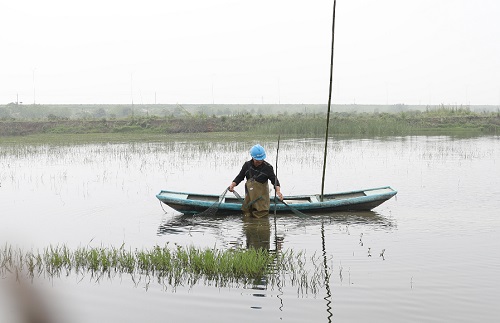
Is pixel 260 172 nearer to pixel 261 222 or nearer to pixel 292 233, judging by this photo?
pixel 261 222

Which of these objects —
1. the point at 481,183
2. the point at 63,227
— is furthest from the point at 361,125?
the point at 63,227

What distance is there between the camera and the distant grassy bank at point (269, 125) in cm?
3941

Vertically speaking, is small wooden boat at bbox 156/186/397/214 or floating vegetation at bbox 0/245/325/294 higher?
small wooden boat at bbox 156/186/397/214

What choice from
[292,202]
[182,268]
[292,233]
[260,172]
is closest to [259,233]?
[292,233]

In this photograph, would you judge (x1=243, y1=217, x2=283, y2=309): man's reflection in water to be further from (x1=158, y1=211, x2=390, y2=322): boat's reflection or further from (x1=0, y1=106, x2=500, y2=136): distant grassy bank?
(x1=0, y1=106, x2=500, y2=136): distant grassy bank

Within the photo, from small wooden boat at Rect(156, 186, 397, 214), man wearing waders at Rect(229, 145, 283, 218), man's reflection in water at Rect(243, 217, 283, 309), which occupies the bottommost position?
man's reflection in water at Rect(243, 217, 283, 309)

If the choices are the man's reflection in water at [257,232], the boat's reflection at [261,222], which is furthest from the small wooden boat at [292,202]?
the man's reflection in water at [257,232]

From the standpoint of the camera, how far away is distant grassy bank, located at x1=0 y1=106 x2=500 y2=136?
3941cm

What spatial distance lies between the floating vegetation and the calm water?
168 mm

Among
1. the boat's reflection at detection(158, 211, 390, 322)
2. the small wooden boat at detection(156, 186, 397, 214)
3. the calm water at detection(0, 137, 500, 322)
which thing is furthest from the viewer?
the small wooden boat at detection(156, 186, 397, 214)

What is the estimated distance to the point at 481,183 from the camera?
A: 55.3 feet

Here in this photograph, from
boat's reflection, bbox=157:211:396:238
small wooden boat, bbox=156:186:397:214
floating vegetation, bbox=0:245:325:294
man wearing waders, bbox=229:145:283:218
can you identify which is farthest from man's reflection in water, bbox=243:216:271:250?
floating vegetation, bbox=0:245:325:294

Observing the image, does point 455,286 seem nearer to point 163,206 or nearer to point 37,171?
point 163,206

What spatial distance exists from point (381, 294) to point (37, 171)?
1560cm
